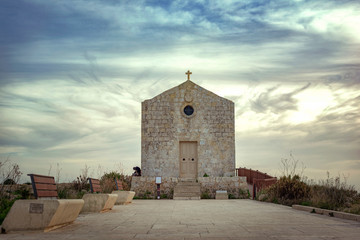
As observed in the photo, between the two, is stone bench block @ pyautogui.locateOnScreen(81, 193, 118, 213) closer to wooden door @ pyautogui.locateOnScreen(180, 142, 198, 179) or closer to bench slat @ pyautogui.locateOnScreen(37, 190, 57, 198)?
bench slat @ pyautogui.locateOnScreen(37, 190, 57, 198)

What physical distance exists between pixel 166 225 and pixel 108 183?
35.7 ft

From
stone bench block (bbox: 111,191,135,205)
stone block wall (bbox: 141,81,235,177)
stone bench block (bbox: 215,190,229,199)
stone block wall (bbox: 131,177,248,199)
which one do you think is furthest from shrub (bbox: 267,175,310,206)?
stone block wall (bbox: 141,81,235,177)

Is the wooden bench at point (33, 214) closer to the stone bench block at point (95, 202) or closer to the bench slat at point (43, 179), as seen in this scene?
the bench slat at point (43, 179)

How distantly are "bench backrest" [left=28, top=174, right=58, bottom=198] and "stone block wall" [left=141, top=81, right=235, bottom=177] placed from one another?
15.3 meters

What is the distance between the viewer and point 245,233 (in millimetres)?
5992

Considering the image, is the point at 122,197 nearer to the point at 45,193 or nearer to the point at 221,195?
the point at 221,195

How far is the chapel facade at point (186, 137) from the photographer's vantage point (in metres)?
22.5

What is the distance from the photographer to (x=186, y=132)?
74.5 ft

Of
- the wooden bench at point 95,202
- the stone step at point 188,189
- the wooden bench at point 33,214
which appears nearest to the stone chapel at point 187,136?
the stone step at point 188,189

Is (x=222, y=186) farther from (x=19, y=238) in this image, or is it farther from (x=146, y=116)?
(x=19, y=238)

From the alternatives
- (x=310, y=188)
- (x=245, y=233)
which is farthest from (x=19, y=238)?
(x=310, y=188)

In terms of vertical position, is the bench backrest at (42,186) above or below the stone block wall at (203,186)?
above

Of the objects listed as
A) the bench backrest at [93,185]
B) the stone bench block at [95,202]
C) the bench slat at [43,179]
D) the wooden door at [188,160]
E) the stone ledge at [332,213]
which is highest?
the wooden door at [188,160]

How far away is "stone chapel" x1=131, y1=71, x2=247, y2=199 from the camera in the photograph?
22.5 meters
